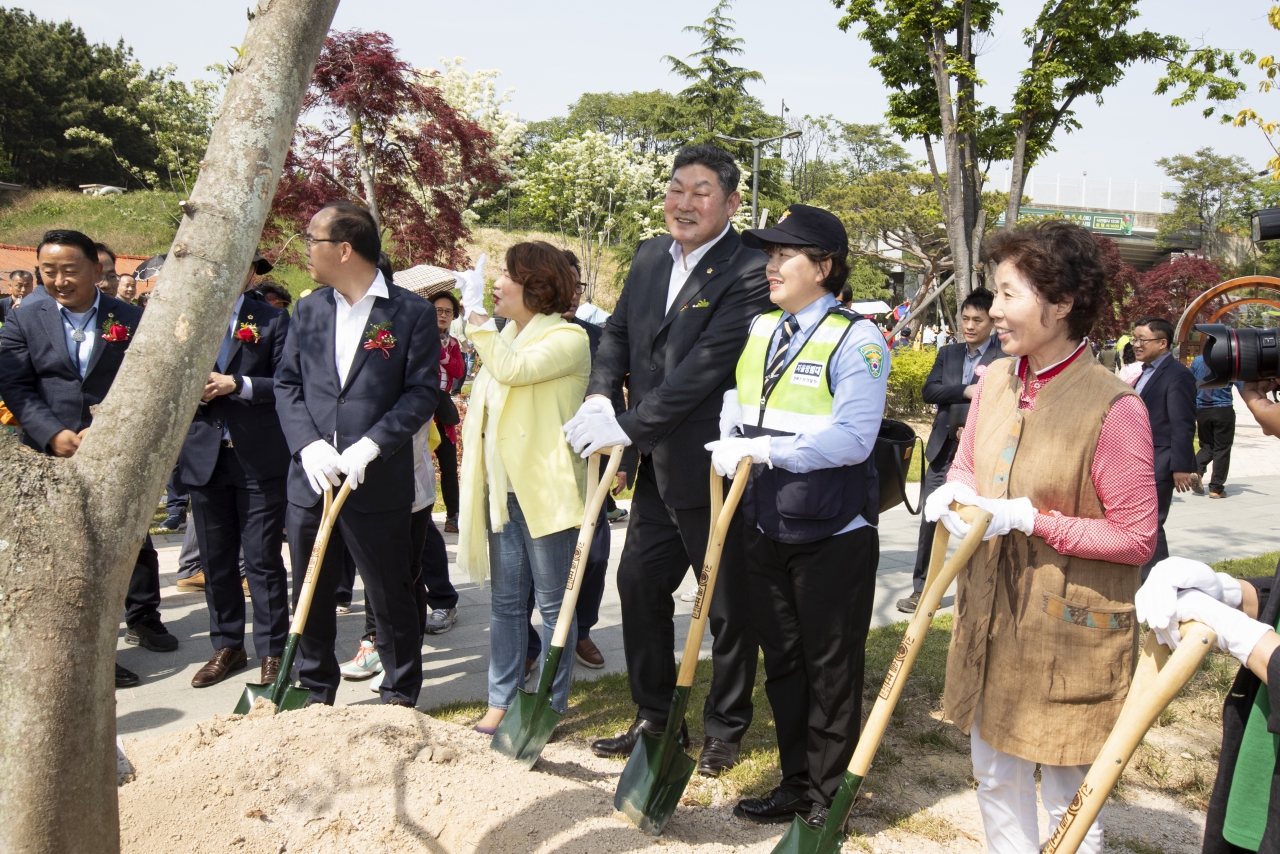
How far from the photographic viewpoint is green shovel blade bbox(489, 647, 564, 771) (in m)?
3.34

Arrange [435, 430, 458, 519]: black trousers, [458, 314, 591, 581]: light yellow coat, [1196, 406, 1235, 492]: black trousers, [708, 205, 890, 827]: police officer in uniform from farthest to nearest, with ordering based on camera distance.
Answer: [1196, 406, 1235, 492]: black trousers
[435, 430, 458, 519]: black trousers
[458, 314, 591, 581]: light yellow coat
[708, 205, 890, 827]: police officer in uniform

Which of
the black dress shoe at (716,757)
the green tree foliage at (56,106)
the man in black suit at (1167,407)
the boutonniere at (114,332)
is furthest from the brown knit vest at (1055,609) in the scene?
the green tree foliage at (56,106)

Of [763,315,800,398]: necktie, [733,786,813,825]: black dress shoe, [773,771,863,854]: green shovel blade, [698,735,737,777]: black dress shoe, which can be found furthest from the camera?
[698,735,737,777]: black dress shoe

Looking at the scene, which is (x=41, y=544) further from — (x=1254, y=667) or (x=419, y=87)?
(x=419, y=87)

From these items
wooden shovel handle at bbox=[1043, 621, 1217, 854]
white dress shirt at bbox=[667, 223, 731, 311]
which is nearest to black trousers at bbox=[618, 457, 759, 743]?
white dress shirt at bbox=[667, 223, 731, 311]

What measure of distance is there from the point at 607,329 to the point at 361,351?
106 cm

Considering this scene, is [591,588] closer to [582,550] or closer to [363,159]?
[582,550]

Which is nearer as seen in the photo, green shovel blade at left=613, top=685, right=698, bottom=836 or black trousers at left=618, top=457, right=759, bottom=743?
green shovel blade at left=613, top=685, right=698, bottom=836

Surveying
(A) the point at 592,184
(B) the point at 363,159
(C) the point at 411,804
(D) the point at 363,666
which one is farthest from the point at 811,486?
(A) the point at 592,184

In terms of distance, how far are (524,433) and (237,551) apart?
1.97 meters

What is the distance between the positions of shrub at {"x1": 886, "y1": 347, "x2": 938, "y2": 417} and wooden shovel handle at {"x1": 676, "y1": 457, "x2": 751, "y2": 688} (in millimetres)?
12878

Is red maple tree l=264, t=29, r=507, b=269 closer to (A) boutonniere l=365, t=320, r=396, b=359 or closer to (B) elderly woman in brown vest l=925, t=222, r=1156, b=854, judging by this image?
(A) boutonniere l=365, t=320, r=396, b=359

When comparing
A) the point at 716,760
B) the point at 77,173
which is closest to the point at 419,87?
the point at 716,760

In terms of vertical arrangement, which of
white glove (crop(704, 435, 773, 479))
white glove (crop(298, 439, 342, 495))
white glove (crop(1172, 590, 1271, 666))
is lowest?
white glove (crop(1172, 590, 1271, 666))
